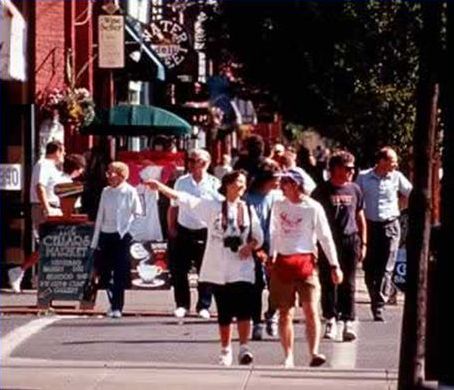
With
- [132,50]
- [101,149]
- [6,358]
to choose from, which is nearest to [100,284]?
[6,358]

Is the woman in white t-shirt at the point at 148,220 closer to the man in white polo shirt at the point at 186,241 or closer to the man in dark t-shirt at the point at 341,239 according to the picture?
the man in white polo shirt at the point at 186,241

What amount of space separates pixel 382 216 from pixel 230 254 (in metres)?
4.68

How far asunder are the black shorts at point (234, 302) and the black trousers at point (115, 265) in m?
4.12

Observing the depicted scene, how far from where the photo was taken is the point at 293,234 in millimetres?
14211

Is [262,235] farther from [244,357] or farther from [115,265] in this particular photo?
[115,265]

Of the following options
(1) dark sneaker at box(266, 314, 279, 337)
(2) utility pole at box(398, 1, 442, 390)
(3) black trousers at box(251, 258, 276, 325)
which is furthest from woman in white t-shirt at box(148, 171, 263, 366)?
(2) utility pole at box(398, 1, 442, 390)

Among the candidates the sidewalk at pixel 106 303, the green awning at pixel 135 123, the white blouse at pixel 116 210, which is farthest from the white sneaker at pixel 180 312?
the green awning at pixel 135 123

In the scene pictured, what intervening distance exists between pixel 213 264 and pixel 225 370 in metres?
1.07

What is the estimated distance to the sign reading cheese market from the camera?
100 ft

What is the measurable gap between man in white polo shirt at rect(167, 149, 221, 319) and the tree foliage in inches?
107

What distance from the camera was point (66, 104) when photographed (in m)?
23.3

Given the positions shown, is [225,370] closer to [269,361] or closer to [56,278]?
[269,361]

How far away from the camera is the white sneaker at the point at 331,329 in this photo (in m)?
16.3

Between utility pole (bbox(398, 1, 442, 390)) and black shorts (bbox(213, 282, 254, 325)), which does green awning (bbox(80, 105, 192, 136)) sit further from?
utility pole (bbox(398, 1, 442, 390))
